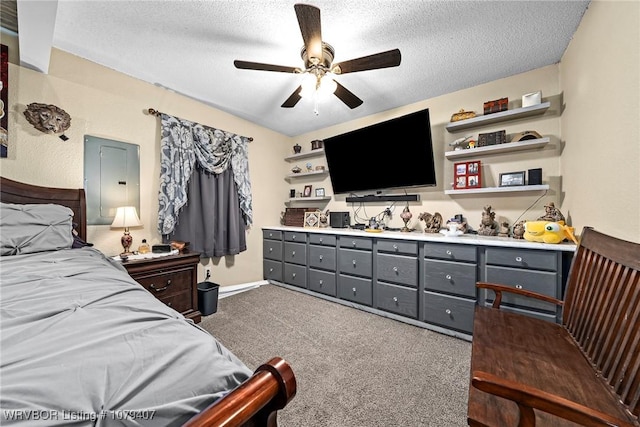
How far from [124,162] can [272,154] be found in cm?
205

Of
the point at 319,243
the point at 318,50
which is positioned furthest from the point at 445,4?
the point at 319,243

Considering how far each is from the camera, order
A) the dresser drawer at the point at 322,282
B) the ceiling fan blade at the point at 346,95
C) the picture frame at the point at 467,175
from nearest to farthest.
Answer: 1. the ceiling fan blade at the point at 346,95
2. the picture frame at the point at 467,175
3. the dresser drawer at the point at 322,282

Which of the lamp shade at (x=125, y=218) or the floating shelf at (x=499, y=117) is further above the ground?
the floating shelf at (x=499, y=117)

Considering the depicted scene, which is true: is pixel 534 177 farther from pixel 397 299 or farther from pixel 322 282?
pixel 322 282

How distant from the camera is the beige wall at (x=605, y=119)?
123cm

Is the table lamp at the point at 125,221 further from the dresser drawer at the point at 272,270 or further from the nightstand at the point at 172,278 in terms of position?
the dresser drawer at the point at 272,270

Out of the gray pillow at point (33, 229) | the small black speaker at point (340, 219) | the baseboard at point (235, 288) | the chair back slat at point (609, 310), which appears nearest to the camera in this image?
the chair back slat at point (609, 310)

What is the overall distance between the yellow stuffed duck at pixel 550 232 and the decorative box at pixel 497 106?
1.22 metres

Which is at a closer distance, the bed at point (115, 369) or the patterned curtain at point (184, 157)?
the bed at point (115, 369)

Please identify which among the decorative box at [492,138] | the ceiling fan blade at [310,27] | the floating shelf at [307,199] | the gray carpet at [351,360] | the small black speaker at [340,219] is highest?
the ceiling fan blade at [310,27]

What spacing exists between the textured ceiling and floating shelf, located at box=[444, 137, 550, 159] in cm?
74

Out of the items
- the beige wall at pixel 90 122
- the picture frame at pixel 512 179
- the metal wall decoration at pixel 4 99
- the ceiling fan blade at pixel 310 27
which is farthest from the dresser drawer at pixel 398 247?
the metal wall decoration at pixel 4 99

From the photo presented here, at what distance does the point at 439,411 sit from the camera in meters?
1.45

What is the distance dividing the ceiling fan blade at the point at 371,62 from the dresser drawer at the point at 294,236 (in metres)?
2.12
